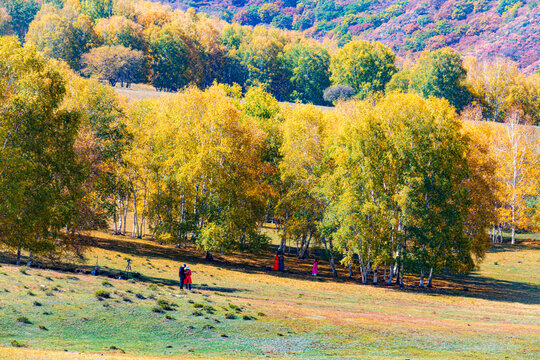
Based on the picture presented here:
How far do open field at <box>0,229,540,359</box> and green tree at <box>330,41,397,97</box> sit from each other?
443 feet

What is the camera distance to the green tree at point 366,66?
180250 millimetres

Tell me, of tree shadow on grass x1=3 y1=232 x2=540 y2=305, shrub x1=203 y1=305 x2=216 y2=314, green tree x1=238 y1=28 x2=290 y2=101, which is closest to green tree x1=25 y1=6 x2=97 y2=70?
green tree x1=238 y1=28 x2=290 y2=101

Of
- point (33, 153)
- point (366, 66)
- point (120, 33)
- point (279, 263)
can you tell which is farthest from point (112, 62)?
point (33, 153)

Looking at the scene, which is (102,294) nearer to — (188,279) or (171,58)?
(188,279)

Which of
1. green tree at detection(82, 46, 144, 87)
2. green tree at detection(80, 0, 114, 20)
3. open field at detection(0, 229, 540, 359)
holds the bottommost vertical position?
open field at detection(0, 229, 540, 359)

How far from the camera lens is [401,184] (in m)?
58.7

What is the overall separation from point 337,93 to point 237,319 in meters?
149

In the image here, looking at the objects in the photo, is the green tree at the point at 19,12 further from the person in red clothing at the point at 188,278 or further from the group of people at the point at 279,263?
the person in red clothing at the point at 188,278

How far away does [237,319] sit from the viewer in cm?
3244

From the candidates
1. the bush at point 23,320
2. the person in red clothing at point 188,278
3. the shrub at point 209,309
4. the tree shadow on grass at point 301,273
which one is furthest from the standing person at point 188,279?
the bush at point 23,320

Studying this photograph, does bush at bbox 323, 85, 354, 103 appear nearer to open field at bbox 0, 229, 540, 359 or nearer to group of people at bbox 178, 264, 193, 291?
open field at bbox 0, 229, 540, 359

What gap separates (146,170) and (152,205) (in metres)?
7.01

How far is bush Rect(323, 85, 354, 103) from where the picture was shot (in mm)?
174875

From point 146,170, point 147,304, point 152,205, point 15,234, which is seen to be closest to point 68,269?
point 15,234
